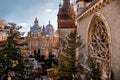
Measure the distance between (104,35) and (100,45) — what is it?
1206mm

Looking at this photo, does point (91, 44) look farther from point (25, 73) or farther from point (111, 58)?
point (25, 73)

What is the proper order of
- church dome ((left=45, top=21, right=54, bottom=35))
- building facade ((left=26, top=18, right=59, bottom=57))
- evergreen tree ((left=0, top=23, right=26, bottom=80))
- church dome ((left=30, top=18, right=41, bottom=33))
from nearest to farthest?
1. evergreen tree ((left=0, top=23, right=26, bottom=80))
2. building facade ((left=26, top=18, right=59, bottom=57))
3. church dome ((left=30, top=18, right=41, bottom=33))
4. church dome ((left=45, top=21, right=54, bottom=35))

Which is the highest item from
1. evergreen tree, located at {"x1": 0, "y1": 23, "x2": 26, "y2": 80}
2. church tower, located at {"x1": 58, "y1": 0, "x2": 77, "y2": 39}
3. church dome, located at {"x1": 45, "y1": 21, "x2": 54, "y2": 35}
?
church dome, located at {"x1": 45, "y1": 21, "x2": 54, "y2": 35}

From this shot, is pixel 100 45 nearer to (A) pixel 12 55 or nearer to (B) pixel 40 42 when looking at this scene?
(A) pixel 12 55

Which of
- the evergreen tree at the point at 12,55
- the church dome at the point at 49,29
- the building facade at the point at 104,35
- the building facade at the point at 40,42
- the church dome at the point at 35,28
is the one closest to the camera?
the building facade at the point at 104,35

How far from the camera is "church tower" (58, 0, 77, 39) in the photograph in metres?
28.4

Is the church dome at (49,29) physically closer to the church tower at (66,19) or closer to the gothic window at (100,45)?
the church tower at (66,19)

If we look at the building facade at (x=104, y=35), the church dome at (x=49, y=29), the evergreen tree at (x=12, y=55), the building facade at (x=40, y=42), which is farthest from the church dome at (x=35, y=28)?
the building facade at (x=104, y=35)

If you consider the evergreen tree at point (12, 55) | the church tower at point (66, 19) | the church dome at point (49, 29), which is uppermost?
the church dome at point (49, 29)

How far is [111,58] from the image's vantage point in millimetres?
11062

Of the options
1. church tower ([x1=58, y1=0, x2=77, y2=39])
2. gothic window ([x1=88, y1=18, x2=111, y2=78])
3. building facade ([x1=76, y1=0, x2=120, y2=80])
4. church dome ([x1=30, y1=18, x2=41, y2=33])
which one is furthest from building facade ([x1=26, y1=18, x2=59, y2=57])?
gothic window ([x1=88, y1=18, x2=111, y2=78])

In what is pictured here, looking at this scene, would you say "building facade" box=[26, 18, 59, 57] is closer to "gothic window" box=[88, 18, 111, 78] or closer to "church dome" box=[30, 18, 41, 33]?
"church dome" box=[30, 18, 41, 33]

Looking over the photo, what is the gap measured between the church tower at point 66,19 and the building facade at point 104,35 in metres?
9.72

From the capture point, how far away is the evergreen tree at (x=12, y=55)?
56.9ft
